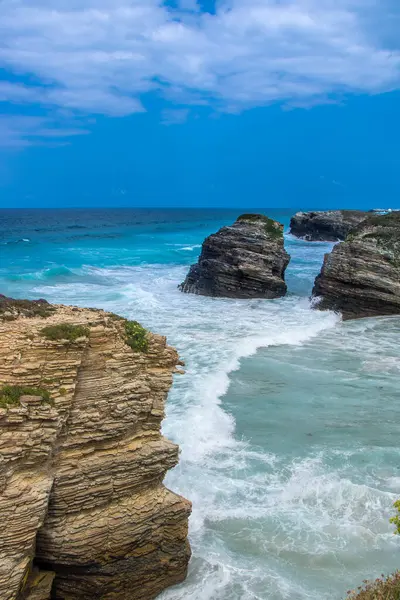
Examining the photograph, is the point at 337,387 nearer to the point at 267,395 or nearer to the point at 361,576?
the point at 267,395

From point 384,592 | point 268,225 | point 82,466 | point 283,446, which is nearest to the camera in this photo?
point 384,592

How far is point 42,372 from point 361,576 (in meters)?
7.35

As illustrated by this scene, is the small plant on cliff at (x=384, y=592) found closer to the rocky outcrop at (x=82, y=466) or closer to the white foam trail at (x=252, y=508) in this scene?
the white foam trail at (x=252, y=508)

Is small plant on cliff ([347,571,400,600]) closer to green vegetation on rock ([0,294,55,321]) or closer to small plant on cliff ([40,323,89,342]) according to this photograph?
small plant on cliff ([40,323,89,342])

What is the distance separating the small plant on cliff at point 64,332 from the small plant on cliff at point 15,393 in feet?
3.14

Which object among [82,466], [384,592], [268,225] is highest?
[268,225]

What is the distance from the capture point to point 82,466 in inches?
353

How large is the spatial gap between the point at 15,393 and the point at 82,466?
1.69 metres

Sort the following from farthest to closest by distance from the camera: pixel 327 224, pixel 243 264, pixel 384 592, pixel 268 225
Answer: pixel 327 224 → pixel 268 225 → pixel 243 264 → pixel 384 592

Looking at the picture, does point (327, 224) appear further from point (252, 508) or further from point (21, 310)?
point (21, 310)

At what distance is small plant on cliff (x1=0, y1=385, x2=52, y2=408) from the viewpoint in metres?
8.44

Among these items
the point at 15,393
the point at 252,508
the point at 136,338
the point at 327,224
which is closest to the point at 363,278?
the point at 252,508

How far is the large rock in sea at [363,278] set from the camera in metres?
32.2

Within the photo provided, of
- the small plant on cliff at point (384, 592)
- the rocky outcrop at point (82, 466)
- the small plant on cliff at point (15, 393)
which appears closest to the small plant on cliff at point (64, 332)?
the rocky outcrop at point (82, 466)
